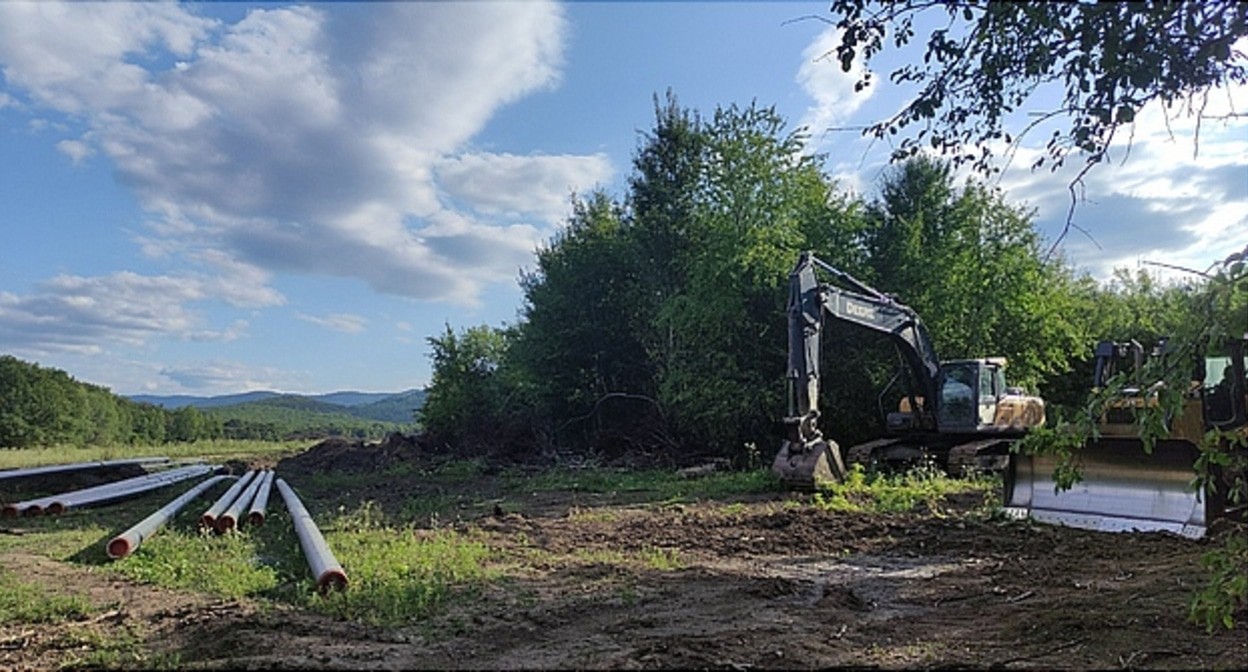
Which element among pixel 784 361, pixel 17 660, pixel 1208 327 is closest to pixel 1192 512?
pixel 1208 327

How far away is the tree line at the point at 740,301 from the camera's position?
773 inches

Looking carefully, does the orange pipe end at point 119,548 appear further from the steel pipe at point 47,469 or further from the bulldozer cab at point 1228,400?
the steel pipe at point 47,469

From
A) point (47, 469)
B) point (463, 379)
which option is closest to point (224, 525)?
point (47, 469)

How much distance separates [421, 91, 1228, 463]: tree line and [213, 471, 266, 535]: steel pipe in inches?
390

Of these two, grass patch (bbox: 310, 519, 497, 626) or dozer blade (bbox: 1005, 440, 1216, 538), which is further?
dozer blade (bbox: 1005, 440, 1216, 538)

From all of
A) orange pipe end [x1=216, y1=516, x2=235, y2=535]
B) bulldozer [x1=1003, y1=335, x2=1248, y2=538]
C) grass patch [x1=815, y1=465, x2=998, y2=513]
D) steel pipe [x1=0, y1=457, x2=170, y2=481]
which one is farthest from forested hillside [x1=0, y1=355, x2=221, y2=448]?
bulldozer [x1=1003, y1=335, x2=1248, y2=538]

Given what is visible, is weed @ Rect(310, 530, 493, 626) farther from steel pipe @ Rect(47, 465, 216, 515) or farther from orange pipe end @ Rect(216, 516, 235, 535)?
steel pipe @ Rect(47, 465, 216, 515)

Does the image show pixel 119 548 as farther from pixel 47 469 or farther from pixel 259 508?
pixel 47 469

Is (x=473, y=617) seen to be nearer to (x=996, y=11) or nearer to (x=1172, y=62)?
(x=996, y=11)

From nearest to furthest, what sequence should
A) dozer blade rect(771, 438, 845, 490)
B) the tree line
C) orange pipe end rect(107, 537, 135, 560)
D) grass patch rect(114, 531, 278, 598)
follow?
grass patch rect(114, 531, 278, 598)
orange pipe end rect(107, 537, 135, 560)
dozer blade rect(771, 438, 845, 490)
the tree line

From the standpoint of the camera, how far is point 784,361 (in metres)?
19.8

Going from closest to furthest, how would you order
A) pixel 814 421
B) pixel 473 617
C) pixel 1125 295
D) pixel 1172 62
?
pixel 1172 62
pixel 473 617
pixel 814 421
pixel 1125 295

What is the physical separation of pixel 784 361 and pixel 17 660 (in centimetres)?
1683

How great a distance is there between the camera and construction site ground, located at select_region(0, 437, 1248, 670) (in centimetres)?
423
